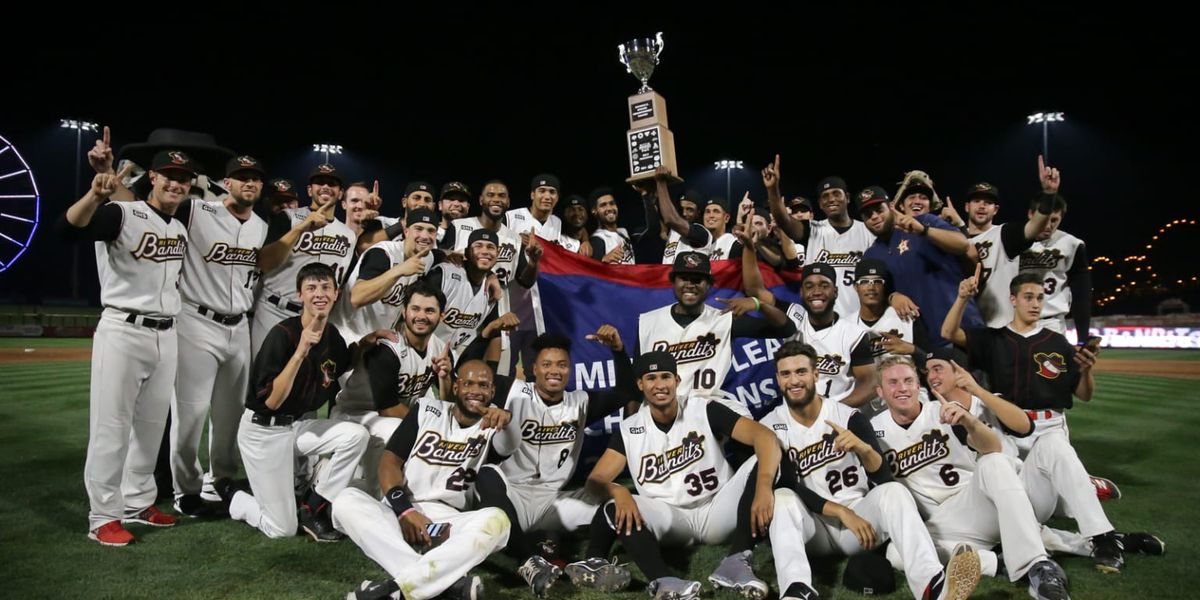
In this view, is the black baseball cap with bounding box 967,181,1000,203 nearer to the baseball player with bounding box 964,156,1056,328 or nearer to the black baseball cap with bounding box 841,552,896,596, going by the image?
the baseball player with bounding box 964,156,1056,328

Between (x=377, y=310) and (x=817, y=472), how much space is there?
3.72 meters

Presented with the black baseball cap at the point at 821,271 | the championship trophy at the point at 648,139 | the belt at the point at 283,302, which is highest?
the championship trophy at the point at 648,139

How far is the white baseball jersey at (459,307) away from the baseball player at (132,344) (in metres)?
1.95

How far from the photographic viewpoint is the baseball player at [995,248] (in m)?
6.22

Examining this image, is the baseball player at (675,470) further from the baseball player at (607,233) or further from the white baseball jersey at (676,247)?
the baseball player at (607,233)

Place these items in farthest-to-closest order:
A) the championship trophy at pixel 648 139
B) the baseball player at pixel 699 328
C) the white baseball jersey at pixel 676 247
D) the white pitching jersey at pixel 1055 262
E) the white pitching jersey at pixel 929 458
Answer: the white baseball jersey at pixel 676 247 → the championship trophy at pixel 648 139 → the white pitching jersey at pixel 1055 262 → the baseball player at pixel 699 328 → the white pitching jersey at pixel 929 458

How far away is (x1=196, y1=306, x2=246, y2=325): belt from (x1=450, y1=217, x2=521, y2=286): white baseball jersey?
191 centimetres

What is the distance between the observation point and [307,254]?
6.16 meters

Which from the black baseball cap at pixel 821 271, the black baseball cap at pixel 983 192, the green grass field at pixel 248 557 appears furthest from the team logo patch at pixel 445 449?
the black baseball cap at pixel 983 192

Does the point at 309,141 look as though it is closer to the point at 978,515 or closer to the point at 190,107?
the point at 190,107

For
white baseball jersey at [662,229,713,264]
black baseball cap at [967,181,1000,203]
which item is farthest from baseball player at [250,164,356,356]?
black baseball cap at [967,181,1000,203]

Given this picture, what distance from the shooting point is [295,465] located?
17.9ft

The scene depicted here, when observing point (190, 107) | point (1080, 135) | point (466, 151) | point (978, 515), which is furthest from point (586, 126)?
point (978, 515)

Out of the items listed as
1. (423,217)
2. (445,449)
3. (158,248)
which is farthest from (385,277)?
(445,449)
